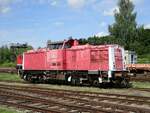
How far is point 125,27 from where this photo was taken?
7731cm

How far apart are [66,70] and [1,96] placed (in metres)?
7.53

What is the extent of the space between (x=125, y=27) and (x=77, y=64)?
52.7m

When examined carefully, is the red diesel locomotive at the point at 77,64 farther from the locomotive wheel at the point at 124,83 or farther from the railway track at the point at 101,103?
the railway track at the point at 101,103

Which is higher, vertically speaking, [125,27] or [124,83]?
[125,27]

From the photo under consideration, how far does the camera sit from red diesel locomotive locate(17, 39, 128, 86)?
78.8ft

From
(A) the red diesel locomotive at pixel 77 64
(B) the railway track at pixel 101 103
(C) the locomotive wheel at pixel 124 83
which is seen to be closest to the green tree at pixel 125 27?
(A) the red diesel locomotive at pixel 77 64

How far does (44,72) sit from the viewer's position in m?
29.6

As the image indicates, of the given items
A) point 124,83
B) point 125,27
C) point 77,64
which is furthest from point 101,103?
point 125,27

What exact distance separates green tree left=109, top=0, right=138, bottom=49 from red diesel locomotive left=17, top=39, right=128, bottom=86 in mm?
46199

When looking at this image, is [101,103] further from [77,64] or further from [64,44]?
[64,44]

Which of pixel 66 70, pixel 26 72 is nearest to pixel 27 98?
pixel 66 70

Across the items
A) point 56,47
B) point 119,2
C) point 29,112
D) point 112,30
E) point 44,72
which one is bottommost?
point 29,112

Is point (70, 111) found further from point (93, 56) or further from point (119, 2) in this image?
point (119, 2)

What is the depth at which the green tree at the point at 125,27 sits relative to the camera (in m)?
76.5
